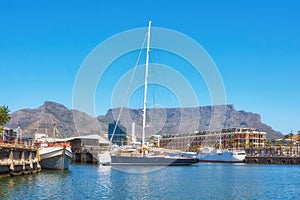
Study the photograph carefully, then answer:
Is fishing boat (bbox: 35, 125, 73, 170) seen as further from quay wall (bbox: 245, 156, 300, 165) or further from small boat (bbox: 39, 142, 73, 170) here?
quay wall (bbox: 245, 156, 300, 165)

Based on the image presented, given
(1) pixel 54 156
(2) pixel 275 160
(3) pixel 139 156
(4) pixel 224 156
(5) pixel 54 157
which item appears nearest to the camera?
(1) pixel 54 156

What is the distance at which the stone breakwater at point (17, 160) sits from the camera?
49897mm

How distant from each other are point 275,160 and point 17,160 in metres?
145

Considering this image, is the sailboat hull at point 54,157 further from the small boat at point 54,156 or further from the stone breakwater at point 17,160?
the stone breakwater at point 17,160

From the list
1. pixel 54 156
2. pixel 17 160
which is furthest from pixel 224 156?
pixel 17 160

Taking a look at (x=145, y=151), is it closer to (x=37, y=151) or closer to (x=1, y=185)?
(x=37, y=151)

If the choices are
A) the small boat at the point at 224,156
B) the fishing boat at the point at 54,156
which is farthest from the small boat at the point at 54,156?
the small boat at the point at 224,156

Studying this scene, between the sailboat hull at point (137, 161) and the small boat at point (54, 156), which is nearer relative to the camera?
the small boat at point (54, 156)

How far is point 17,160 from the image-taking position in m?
55.3

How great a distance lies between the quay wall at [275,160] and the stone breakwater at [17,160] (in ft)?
432

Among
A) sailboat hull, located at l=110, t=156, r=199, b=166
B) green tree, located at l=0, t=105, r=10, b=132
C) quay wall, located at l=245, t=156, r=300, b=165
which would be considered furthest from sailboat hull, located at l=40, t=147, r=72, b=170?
quay wall, located at l=245, t=156, r=300, b=165

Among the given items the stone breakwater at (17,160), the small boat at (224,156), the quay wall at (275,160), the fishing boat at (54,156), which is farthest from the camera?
the small boat at (224,156)

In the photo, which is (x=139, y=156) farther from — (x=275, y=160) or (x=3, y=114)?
(x=275, y=160)

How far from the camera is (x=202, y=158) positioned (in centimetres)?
18338
